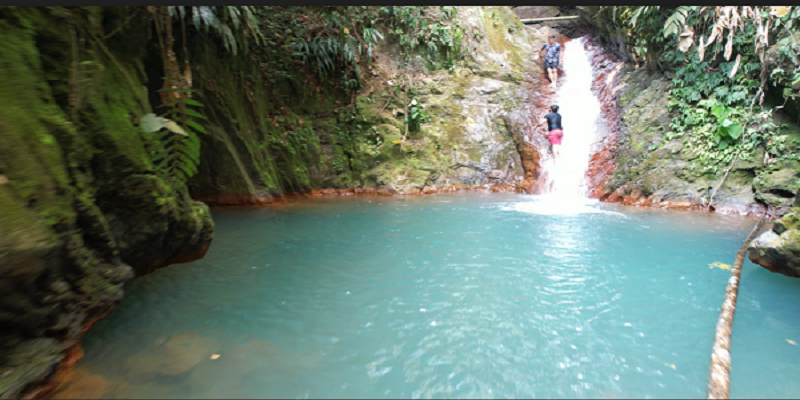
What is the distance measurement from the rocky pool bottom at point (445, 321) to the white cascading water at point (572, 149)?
290 centimetres

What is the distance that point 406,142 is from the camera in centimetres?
1184

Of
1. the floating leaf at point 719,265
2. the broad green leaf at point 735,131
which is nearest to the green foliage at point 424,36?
the broad green leaf at point 735,131

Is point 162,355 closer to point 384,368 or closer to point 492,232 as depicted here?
point 384,368

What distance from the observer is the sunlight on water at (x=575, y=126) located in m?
10.8

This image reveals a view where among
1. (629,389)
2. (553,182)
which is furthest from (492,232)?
(553,182)

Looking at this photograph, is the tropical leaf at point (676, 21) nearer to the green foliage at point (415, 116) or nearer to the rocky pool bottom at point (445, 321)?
the rocky pool bottom at point (445, 321)

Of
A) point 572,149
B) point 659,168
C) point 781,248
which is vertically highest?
point 572,149

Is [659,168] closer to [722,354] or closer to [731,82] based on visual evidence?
[731,82]

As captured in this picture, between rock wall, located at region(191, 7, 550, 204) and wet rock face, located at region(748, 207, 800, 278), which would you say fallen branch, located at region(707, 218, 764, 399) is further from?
rock wall, located at region(191, 7, 550, 204)

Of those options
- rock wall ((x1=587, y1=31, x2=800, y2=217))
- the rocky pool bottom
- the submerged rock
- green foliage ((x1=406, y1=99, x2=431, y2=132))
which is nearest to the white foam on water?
rock wall ((x1=587, y1=31, x2=800, y2=217))

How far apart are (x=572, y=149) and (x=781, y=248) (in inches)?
280

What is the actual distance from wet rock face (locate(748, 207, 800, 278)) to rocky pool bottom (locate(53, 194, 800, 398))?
14 cm

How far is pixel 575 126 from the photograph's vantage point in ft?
39.4

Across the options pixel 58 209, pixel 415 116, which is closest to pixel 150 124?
pixel 58 209
